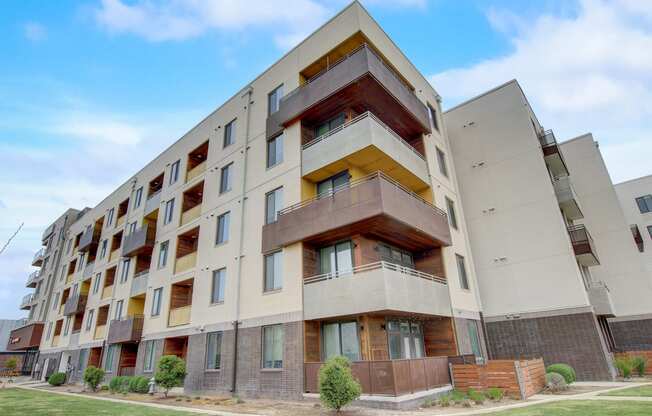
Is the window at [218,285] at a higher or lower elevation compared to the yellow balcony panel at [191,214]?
lower

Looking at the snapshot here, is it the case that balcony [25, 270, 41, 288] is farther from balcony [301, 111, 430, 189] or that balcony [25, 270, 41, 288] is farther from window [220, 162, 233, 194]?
balcony [301, 111, 430, 189]

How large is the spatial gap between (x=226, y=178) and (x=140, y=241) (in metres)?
9.09

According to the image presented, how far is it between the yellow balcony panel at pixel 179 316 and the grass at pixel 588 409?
54.9 ft

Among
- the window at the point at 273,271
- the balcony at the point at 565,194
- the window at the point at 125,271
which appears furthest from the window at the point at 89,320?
the balcony at the point at 565,194

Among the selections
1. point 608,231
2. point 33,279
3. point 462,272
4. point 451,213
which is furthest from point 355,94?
point 33,279

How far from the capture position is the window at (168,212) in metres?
26.3

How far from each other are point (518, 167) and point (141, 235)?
25.6m

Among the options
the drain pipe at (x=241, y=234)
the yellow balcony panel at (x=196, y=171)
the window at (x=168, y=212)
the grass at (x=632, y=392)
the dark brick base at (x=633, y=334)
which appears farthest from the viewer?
the window at (x=168, y=212)

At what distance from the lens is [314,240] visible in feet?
54.6

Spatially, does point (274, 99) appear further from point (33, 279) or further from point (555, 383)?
point (33, 279)

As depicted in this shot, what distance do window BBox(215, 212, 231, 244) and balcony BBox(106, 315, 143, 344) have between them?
337 inches

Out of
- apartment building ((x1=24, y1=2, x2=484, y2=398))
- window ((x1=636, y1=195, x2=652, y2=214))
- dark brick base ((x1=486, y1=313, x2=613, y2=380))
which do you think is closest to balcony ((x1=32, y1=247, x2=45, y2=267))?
apartment building ((x1=24, y1=2, x2=484, y2=398))

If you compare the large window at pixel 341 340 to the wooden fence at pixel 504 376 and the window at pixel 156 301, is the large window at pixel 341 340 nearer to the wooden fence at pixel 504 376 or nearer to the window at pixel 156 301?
the wooden fence at pixel 504 376

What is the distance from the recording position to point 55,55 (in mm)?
8812
